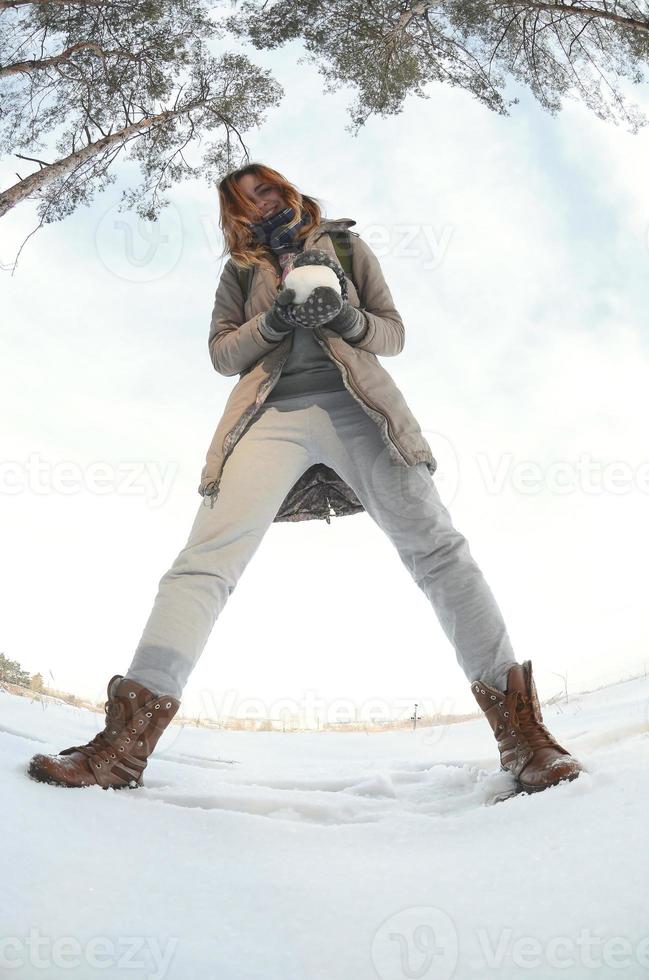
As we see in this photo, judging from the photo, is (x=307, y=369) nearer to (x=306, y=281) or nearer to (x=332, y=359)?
(x=332, y=359)

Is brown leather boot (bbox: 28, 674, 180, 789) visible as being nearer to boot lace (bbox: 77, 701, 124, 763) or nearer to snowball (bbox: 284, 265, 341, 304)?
boot lace (bbox: 77, 701, 124, 763)

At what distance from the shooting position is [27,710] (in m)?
2.86

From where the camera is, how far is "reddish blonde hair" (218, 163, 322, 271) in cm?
240

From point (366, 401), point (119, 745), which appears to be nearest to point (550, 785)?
point (119, 745)

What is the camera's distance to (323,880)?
50.0 inches

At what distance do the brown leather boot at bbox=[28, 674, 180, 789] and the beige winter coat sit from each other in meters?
0.59

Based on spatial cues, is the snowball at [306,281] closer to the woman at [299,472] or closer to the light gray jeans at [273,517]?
the woman at [299,472]

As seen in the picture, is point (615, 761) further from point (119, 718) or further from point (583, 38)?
point (583, 38)

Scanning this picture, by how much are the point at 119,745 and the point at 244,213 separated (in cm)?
170

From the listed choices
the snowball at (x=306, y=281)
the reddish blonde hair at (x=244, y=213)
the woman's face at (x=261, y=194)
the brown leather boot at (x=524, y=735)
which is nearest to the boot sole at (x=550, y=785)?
the brown leather boot at (x=524, y=735)

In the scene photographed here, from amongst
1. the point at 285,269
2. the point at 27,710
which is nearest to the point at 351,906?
the point at 285,269

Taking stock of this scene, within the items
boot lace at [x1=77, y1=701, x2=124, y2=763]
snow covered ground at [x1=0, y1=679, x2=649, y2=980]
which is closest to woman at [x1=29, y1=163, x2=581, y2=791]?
boot lace at [x1=77, y1=701, x2=124, y2=763]

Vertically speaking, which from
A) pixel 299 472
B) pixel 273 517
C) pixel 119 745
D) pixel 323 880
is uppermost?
pixel 299 472

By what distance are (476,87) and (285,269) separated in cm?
521
